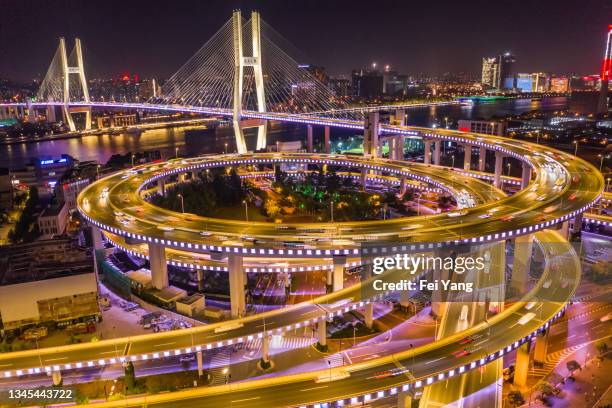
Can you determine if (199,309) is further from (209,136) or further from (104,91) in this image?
(104,91)

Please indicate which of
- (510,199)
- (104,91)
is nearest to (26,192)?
(510,199)

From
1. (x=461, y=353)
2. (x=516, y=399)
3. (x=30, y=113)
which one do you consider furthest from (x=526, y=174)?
(x=30, y=113)

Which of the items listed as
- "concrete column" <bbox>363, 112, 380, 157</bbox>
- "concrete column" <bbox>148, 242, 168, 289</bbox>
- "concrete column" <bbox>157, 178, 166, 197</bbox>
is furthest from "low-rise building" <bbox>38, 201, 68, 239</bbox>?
"concrete column" <bbox>363, 112, 380, 157</bbox>

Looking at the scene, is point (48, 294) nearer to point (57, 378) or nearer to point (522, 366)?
point (57, 378)

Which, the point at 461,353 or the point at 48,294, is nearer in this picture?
the point at 461,353

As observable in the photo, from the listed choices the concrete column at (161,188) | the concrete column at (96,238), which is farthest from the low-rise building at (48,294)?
the concrete column at (161,188)

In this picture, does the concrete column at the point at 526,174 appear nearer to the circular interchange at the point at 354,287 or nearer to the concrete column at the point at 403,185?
the circular interchange at the point at 354,287

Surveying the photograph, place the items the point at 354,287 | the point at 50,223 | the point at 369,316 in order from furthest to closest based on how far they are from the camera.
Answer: the point at 50,223
the point at 369,316
the point at 354,287
